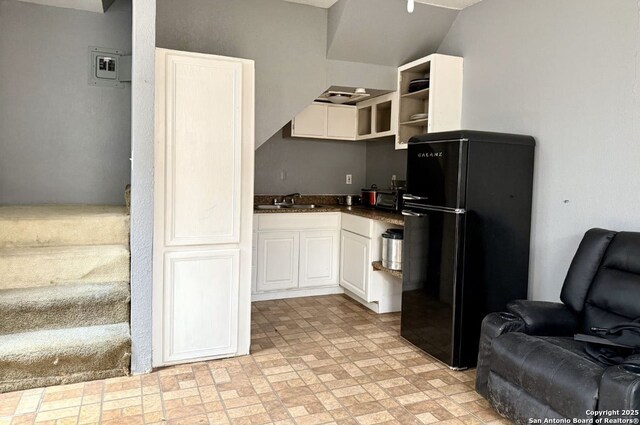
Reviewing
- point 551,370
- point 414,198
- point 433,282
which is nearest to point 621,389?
point 551,370

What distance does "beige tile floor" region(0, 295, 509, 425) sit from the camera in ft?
7.48

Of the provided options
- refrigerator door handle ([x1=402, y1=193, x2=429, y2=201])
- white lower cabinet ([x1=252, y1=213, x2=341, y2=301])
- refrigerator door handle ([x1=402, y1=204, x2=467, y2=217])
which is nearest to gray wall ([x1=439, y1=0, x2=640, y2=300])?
refrigerator door handle ([x1=402, y1=204, x2=467, y2=217])

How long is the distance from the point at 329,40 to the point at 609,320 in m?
2.83

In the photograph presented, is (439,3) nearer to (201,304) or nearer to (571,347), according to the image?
(571,347)

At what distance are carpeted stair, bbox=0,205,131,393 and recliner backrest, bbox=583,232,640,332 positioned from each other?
2584 mm

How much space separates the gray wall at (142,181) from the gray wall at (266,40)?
0.79 m

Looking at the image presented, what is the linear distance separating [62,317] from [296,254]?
2170 millimetres

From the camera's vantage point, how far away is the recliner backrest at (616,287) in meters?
2.19

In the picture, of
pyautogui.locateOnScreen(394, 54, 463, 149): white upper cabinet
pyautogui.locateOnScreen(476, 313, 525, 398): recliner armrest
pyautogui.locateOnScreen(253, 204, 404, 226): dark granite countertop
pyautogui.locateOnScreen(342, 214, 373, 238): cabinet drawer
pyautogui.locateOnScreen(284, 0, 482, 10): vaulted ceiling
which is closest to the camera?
pyautogui.locateOnScreen(476, 313, 525, 398): recliner armrest

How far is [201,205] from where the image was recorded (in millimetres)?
2879

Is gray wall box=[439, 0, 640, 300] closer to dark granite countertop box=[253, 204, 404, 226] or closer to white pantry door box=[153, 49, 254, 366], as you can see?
dark granite countertop box=[253, 204, 404, 226]

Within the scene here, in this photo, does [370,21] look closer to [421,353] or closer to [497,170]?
[497,170]

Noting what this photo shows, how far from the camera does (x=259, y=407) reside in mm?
2383

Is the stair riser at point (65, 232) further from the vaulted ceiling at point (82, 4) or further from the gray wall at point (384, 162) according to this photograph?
the gray wall at point (384, 162)
